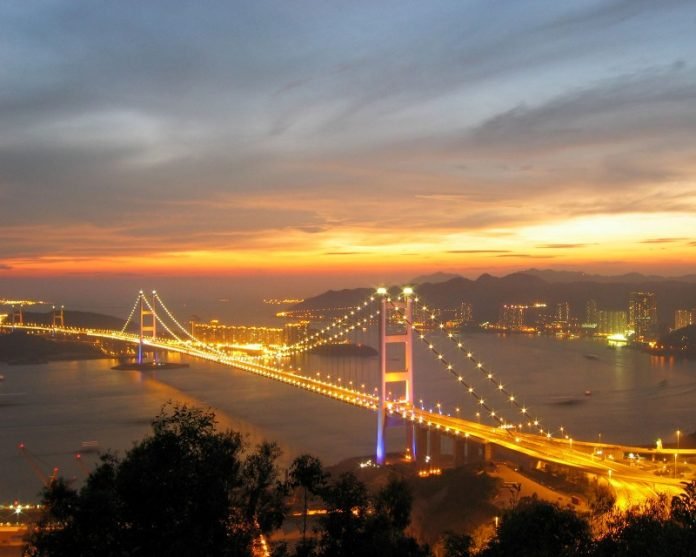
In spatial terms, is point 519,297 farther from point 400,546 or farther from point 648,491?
point 400,546

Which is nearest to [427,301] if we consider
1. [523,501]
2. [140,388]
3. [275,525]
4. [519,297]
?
[519,297]

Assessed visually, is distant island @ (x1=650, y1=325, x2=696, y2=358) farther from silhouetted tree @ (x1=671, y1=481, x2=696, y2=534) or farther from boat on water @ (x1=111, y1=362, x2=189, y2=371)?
silhouetted tree @ (x1=671, y1=481, x2=696, y2=534)

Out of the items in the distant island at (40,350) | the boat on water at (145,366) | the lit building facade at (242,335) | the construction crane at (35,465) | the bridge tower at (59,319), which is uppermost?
the bridge tower at (59,319)

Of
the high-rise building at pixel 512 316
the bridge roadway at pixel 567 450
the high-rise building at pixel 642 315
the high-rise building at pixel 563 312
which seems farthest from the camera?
the high-rise building at pixel 563 312

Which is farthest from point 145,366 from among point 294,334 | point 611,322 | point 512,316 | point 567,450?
point 611,322

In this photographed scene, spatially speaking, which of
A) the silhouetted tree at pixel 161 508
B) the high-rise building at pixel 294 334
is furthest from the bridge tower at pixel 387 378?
the high-rise building at pixel 294 334

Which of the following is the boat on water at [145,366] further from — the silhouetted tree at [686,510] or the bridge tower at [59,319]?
the silhouetted tree at [686,510]

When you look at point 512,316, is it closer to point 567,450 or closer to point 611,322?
point 611,322
